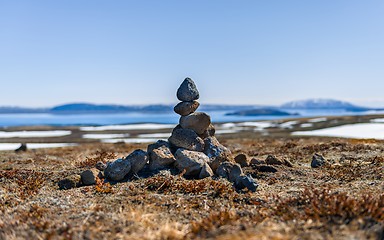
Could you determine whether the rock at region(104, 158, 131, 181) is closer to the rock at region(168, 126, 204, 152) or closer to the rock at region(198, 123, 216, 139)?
the rock at region(168, 126, 204, 152)

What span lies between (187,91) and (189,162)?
3778 millimetres

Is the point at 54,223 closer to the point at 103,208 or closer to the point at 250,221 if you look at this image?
the point at 103,208

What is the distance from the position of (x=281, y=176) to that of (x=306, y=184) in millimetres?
1221

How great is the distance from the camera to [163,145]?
14.5 metres

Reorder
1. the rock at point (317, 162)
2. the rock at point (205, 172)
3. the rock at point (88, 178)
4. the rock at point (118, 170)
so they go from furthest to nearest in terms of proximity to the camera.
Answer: the rock at point (317, 162) < the rock at point (205, 172) < the rock at point (118, 170) < the rock at point (88, 178)

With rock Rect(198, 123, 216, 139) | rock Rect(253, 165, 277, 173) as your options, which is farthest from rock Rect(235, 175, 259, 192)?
rock Rect(198, 123, 216, 139)

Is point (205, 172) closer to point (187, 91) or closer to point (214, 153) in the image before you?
point (214, 153)

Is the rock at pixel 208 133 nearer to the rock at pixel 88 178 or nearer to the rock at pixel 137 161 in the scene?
the rock at pixel 137 161

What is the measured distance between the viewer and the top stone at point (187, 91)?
15.5 metres

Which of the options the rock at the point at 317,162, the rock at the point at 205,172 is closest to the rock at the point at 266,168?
the rock at the point at 205,172

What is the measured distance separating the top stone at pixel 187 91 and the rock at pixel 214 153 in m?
2.06

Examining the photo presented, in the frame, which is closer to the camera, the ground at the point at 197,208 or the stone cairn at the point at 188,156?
the ground at the point at 197,208

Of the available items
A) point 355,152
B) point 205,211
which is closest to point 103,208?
point 205,211

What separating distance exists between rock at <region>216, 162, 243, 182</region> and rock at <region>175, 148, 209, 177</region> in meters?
0.74
